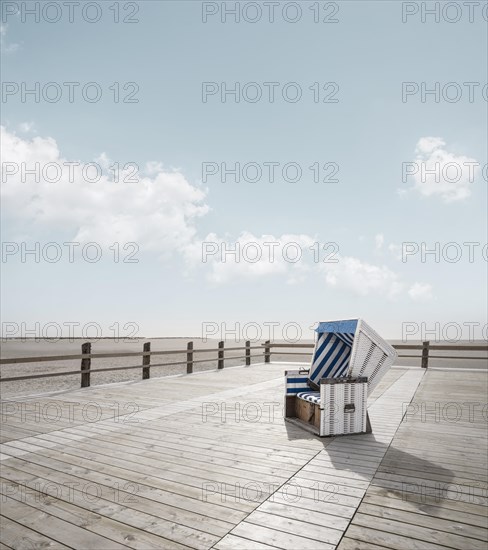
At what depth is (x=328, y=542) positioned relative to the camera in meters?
2.72

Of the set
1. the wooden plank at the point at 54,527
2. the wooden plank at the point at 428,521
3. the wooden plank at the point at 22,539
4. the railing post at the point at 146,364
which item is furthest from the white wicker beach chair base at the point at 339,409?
the railing post at the point at 146,364

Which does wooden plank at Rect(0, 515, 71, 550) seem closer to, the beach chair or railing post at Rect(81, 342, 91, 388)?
the beach chair

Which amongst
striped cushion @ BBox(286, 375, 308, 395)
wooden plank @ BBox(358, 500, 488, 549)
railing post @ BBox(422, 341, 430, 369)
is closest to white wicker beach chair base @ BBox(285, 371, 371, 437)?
striped cushion @ BBox(286, 375, 308, 395)

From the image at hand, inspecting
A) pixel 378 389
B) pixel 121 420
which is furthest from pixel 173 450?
pixel 378 389

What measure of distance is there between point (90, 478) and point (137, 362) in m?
56.5

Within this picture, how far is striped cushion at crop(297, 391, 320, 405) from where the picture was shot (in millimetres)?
5832

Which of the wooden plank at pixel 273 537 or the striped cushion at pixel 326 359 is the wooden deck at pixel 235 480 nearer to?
Answer: the wooden plank at pixel 273 537

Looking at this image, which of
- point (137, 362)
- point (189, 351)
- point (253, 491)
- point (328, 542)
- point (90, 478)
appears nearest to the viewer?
point (328, 542)

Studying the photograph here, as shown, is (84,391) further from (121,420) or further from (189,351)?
(189,351)

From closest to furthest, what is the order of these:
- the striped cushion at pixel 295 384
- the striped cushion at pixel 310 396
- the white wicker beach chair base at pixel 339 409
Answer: the white wicker beach chair base at pixel 339 409 → the striped cushion at pixel 310 396 → the striped cushion at pixel 295 384

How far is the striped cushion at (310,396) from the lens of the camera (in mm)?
5832

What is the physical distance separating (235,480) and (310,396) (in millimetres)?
2566

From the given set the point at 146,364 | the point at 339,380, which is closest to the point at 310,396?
the point at 339,380

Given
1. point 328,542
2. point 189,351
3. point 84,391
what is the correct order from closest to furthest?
point 328,542 < point 84,391 < point 189,351
